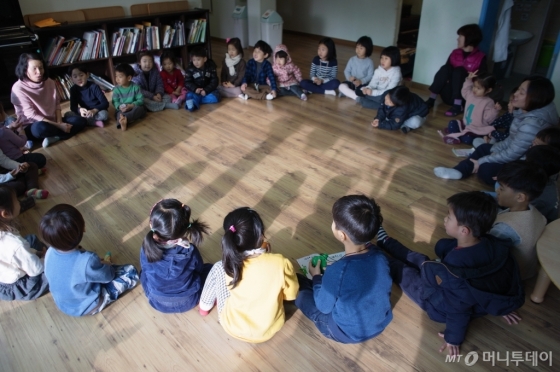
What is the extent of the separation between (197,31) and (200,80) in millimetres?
1252

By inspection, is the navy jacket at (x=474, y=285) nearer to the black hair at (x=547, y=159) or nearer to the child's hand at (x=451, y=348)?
the child's hand at (x=451, y=348)

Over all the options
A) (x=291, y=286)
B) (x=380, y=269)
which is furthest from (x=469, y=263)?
(x=291, y=286)

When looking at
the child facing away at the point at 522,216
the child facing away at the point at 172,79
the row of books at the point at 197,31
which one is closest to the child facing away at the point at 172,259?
the child facing away at the point at 522,216

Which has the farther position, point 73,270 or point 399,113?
point 399,113

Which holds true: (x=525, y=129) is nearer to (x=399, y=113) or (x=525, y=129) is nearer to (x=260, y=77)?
(x=399, y=113)

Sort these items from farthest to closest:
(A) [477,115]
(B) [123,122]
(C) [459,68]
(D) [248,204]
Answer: (C) [459,68]
(B) [123,122]
(A) [477,115]
(D) [248,204]

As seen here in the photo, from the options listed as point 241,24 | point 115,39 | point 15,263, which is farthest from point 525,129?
point 241,24

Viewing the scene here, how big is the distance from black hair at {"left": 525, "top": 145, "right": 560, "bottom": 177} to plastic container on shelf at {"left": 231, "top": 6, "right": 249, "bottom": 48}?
5282 millimetres

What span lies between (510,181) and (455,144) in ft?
5.23

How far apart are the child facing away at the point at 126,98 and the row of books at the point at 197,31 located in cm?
156

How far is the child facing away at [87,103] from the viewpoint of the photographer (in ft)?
11.8

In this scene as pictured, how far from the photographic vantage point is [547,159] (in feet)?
6.97

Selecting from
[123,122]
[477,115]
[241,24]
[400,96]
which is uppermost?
[241,24]

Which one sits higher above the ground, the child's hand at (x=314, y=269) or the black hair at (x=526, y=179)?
the black hair at (x=526, y=179)
